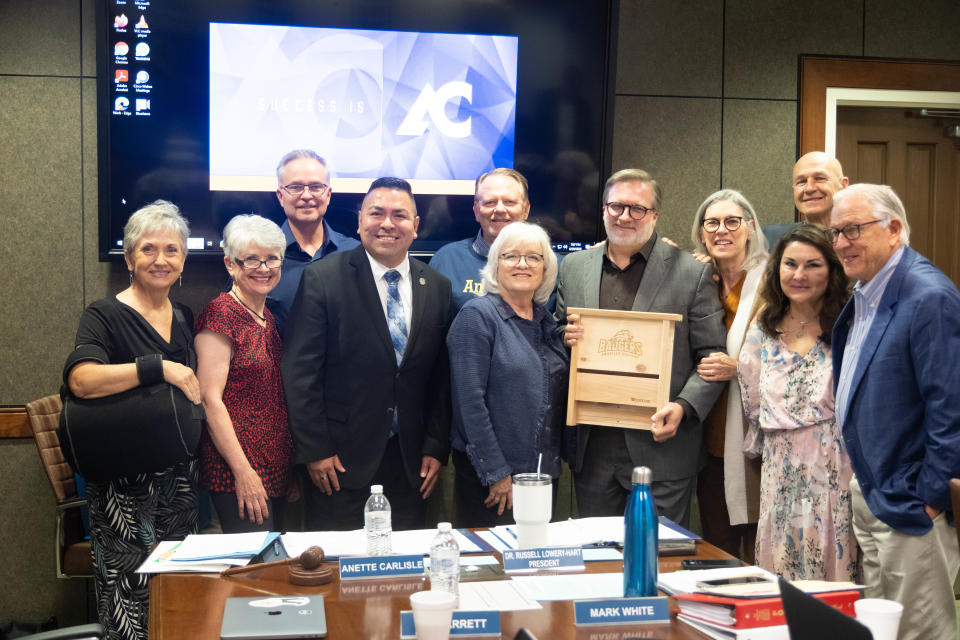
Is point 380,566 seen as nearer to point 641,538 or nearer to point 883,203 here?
point 641,538

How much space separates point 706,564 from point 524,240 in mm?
1460

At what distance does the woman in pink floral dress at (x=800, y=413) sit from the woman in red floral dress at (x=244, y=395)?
5.74 ft

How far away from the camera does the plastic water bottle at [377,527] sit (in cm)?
210

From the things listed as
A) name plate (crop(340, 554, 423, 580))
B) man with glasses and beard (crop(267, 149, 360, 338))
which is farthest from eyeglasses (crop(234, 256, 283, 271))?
name plate (crop(340, 554, 423, 580))

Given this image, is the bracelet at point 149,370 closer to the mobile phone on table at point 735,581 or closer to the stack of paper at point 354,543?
the stack of paper at point 354,543

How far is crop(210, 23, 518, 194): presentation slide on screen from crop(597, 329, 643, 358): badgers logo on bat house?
1.26 metres

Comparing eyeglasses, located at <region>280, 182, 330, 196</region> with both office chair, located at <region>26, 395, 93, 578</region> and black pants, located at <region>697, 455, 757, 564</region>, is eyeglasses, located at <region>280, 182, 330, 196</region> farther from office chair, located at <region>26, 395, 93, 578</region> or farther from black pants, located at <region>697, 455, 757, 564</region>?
black pants, located at <region>697, 455, 757, 564</region>

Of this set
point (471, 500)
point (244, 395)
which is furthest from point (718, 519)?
point (244, 395)

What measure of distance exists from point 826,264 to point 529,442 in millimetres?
1231

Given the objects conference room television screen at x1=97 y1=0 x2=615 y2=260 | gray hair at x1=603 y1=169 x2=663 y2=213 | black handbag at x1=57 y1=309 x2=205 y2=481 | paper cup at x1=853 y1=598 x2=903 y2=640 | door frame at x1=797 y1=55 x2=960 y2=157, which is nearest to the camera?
paper cup at x1=853 y1=598 x2=903 y2=640

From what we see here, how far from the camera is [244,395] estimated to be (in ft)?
10.2

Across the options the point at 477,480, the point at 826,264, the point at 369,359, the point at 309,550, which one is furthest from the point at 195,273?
the point at 826,264

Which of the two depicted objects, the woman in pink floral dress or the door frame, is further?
the door frame

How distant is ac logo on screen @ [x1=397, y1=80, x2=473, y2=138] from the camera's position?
13.3 feet
